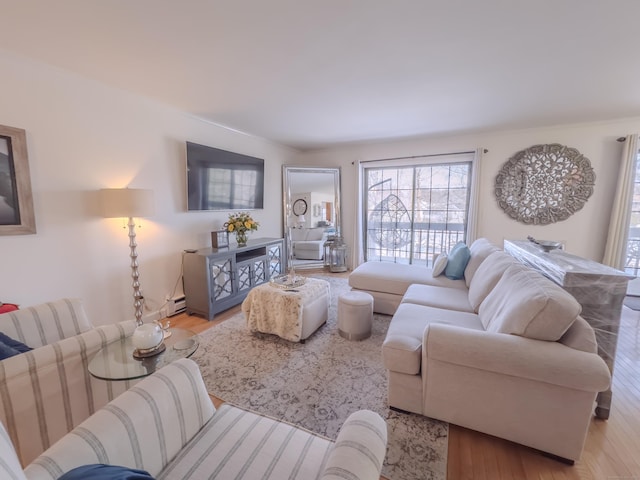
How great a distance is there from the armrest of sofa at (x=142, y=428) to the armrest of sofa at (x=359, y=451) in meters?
0.59

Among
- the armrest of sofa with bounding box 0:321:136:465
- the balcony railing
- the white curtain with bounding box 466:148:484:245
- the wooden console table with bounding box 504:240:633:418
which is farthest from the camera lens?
the balcony railing

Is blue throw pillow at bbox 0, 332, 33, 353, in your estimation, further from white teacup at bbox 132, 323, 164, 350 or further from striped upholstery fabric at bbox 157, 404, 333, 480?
striped upholstery fabric at bbox 157, 404, 333, 480

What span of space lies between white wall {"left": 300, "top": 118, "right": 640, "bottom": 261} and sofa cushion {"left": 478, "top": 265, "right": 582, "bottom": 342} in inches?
116

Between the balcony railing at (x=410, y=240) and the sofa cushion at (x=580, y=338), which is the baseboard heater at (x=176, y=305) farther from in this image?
the sofa cushion at (x=580, y=338)

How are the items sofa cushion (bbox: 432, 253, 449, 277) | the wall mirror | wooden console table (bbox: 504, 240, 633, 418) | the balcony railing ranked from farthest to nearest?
the wall mirror
the balcony railing
sofa cushion (bbox: 432, 253, 449, 277)
wooden console table (bbox: 504, 240, 633, 418)

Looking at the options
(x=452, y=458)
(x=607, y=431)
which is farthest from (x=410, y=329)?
(x=607, y=431)

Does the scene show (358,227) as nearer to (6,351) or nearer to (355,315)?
(355,315)

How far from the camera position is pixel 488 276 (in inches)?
87.7

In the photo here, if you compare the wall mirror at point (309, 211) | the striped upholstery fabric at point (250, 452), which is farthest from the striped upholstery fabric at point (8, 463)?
the wall mirror at point (309, 211)

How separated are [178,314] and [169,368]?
8.02ft

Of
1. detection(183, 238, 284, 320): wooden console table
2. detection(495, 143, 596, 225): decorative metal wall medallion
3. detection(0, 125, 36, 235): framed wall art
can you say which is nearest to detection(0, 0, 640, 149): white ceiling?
detection(0, 125, 36, 235): framed wall art

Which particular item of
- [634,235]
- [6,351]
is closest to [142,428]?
[6,351]

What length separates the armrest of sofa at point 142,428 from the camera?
2.45ft

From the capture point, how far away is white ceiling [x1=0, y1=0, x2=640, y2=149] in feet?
5.11
